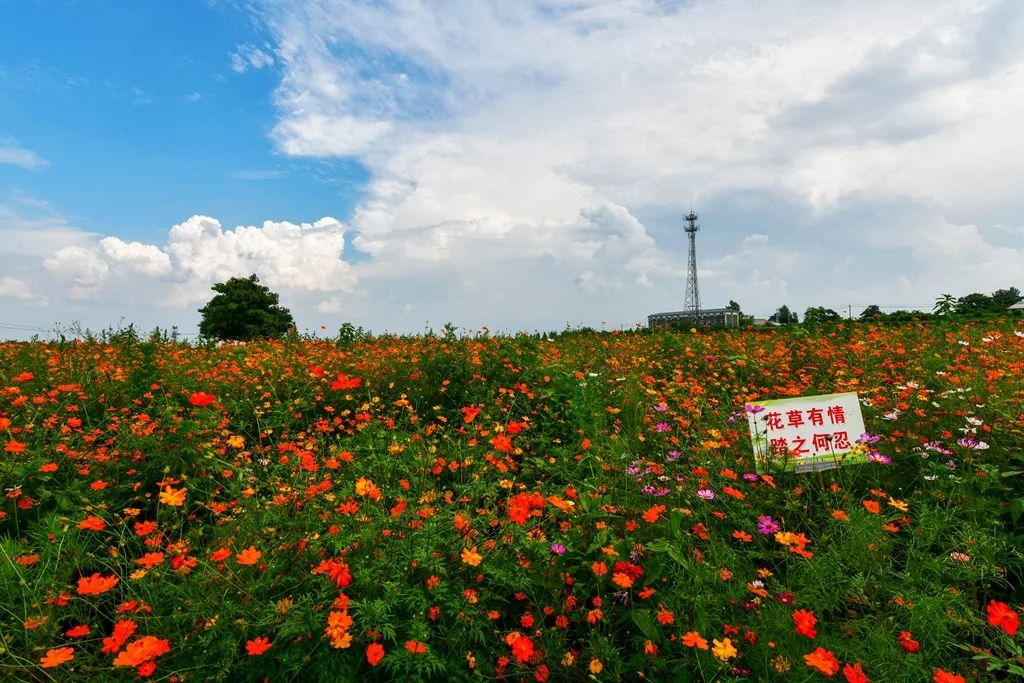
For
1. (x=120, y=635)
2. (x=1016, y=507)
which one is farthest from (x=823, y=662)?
(x=120, y=635)

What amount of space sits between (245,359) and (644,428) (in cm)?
455

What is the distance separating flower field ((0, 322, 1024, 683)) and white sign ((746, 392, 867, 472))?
0.12 meters

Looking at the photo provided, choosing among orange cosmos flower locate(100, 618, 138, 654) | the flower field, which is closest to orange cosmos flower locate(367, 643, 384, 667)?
the flower field

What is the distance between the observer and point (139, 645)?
5.95 ft

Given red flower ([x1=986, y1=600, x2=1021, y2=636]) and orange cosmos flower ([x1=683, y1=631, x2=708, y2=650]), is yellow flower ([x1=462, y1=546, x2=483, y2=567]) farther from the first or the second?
red flower ([x1=986, y1=600, x2=1021, y2=636])

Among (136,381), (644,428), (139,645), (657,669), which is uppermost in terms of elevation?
(136,381)

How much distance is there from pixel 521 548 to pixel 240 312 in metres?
37.5

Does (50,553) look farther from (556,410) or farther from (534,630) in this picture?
(556,410)

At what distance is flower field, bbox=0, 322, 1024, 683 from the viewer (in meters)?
1.96

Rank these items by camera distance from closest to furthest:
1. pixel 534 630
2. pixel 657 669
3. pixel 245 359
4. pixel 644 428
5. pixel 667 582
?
pixel 657 669
pixel 534 630
pixel 667 582
pixel 644 428
pixel 245 359

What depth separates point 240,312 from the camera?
3581 centimetres

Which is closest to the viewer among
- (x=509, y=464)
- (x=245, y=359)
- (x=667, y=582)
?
(x=667, y=582)

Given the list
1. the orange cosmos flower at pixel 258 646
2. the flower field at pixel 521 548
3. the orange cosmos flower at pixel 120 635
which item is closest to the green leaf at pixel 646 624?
the flower field at pixel 521 548

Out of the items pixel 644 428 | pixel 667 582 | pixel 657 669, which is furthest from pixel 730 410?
pixel 657 669
